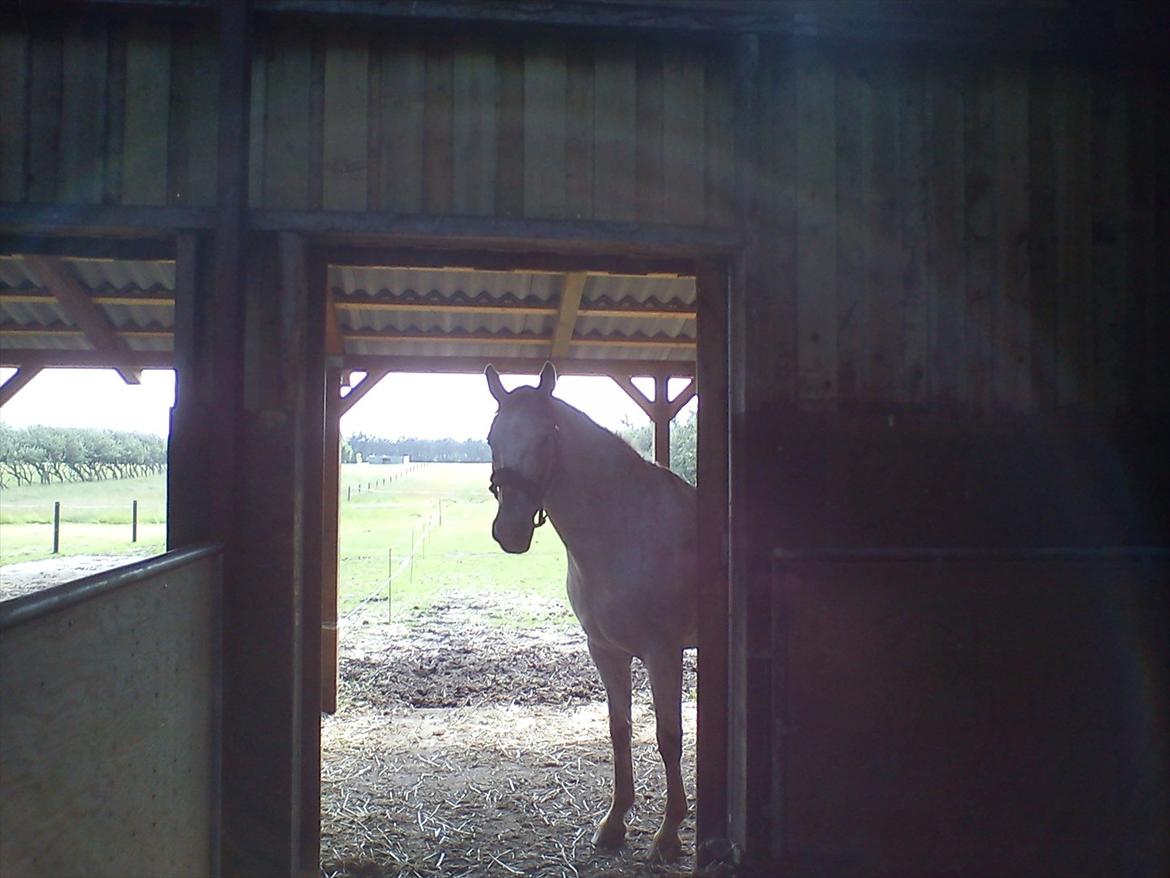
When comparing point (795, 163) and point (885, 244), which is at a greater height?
point (795, 163)

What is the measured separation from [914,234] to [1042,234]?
0.48 metres

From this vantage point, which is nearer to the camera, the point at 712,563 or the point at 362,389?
the point at 712,563

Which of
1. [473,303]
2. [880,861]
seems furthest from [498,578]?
[880,861]

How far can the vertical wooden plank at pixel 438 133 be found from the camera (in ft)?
8.70

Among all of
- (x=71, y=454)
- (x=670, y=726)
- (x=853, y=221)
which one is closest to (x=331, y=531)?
(x=670, y=726)

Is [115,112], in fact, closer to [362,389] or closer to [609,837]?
[362,389]

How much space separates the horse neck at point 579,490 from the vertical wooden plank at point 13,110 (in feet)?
7.12

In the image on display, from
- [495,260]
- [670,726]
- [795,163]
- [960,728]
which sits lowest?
[670,726]

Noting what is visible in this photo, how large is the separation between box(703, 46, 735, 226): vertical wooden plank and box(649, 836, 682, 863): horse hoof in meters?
2.53

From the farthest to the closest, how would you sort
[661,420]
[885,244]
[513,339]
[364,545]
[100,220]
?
[364,545]
[661,420]
[513,339]
[885,244]
[100,220]

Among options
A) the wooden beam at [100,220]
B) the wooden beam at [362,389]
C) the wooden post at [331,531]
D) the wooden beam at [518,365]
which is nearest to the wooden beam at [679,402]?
the wooden beam at [518,365]

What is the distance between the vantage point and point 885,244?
9.18ft

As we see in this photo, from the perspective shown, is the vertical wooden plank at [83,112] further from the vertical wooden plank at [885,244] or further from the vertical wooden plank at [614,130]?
the vertical wooden plank at [885,244]

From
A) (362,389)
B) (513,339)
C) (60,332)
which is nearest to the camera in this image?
(60,332)
